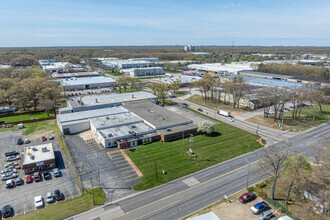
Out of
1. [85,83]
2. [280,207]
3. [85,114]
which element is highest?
[85,83]

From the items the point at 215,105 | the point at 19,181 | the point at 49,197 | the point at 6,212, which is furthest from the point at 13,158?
the point at 215,105

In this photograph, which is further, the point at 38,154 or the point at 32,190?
the point at 38,154

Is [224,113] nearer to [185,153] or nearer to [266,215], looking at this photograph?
[185,153]

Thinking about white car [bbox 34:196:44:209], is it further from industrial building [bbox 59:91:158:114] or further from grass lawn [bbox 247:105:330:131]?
grass lawn [bbox 247:105:330:131]

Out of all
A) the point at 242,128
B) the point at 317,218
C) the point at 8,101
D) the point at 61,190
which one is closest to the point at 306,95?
the point at 242,128

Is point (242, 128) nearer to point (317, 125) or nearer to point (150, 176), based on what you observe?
point (317, 125)

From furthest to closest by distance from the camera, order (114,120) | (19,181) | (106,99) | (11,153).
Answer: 1. (106,99)
2. (114,120)
3. (11,153)
4. (19,181)
